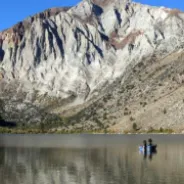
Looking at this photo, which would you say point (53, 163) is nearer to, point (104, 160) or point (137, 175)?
point (104, 160)

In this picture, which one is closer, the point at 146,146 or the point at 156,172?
the point at 156,172

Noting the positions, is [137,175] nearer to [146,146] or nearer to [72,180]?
[72,180]

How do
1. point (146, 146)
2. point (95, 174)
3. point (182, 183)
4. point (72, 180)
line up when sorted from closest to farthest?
point (182, 183) → point (72, 180) → point (95, 174) → point (146, 146)

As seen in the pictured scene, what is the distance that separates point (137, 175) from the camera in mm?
65438

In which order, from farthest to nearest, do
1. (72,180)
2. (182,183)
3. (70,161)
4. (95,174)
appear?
1. (70,161)
2. (95,174)
3. (72,180)
4. (182,183)

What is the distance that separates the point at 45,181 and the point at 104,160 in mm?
28669

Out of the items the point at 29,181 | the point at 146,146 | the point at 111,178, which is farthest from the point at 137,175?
the point at 146,146

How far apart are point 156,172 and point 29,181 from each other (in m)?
19.0

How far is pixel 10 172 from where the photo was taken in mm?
70875

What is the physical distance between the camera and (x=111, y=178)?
6294 cm

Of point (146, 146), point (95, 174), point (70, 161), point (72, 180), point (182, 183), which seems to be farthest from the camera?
point (146, 146)

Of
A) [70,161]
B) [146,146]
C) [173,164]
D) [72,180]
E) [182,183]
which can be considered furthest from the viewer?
[146,146]

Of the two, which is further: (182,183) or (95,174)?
(95,174)

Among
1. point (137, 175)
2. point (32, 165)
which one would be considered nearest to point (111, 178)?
point (137, 175)
